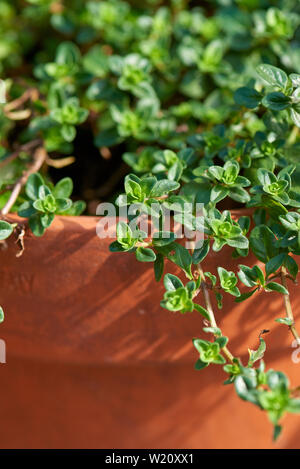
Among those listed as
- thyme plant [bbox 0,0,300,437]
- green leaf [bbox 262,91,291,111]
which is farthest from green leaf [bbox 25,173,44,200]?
green leaf [bbox 262,91,291,111]

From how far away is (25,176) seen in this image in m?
0.89

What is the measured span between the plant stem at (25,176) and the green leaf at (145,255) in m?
0.22

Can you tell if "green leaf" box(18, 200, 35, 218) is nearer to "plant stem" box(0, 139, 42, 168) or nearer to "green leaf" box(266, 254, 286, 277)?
"plant stem" box(0, 139, 42, 168)

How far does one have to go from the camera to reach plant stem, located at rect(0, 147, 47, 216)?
82 cm

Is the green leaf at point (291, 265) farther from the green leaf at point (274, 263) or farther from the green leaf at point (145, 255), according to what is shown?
the green leaf at point (145, 255)

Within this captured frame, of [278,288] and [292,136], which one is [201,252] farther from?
[292,136]

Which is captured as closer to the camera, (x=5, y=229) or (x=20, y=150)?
(x=5, y=229)

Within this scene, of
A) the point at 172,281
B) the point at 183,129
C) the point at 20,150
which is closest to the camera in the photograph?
the point at 172,281

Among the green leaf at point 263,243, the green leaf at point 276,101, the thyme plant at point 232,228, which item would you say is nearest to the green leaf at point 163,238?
the thyme plant at point 232,228

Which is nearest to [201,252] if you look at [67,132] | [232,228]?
[232,228]

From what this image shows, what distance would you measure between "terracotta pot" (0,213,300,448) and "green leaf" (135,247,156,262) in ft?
0.17

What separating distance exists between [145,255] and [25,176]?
0.28 m

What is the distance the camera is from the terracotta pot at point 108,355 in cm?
79

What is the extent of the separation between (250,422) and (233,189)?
16.7 inches
